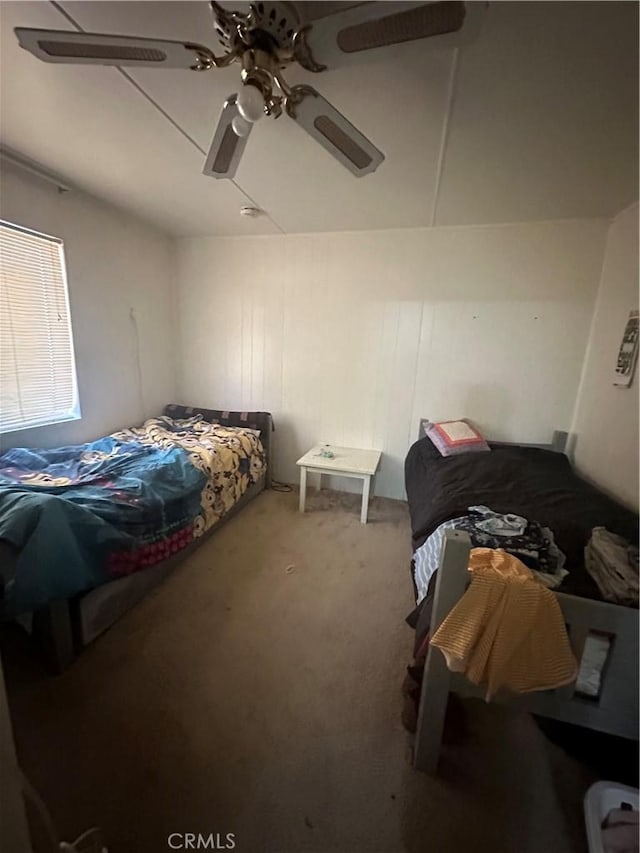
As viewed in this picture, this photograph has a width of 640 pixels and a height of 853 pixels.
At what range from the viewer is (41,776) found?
1.01 m

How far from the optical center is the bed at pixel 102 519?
1197 millimetres

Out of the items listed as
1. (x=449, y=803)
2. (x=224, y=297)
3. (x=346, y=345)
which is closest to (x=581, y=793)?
(x=449, y=803)

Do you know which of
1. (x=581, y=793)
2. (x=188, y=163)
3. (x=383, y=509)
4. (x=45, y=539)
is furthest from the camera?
(x=383, y=509)

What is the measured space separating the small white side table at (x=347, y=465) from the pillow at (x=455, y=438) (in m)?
0.48

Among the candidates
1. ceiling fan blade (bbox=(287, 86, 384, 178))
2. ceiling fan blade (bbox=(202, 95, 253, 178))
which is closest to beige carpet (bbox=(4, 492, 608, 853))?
ceiling fan blade (bbox=(287, 86, 384, 178))

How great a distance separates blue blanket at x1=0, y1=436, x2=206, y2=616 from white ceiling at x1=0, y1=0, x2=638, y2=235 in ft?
4.98

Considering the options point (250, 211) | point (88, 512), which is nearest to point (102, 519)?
point (88, 512)

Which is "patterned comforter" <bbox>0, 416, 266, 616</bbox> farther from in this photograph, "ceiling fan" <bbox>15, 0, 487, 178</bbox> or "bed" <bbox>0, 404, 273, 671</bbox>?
"ceiling fan" <bbox>15, 0, 487, 178</bbox>

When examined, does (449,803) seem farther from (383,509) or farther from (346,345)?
(346,345)

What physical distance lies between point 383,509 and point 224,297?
2239 mm

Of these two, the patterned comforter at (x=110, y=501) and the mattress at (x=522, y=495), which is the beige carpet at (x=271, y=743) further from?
the mattress at (x=522, y=495)

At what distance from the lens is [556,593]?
75cm

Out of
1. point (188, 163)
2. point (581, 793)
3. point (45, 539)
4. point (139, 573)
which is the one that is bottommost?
point (139, 573)

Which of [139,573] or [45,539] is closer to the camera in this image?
[45,539]
